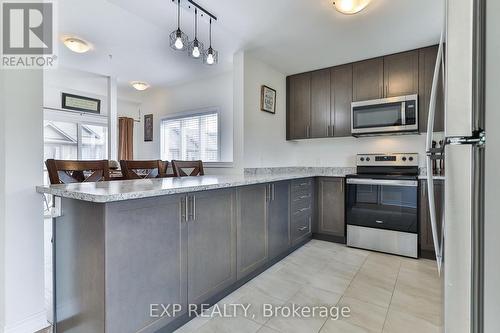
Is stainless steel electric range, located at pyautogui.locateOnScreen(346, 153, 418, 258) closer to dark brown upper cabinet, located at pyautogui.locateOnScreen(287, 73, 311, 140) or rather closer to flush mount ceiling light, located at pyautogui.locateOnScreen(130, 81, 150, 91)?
dark brown upper cabinet, located at pyautogui.locateOnScreen(287, 73, 311, 140)

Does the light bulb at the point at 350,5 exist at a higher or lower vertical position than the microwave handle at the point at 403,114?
higher

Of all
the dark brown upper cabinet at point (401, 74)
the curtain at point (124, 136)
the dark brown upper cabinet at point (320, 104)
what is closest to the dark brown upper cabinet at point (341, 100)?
the dark brown upper cabinet at point (320, 104)

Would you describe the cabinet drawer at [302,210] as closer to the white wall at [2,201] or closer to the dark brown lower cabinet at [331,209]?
the dark brown lower cabinet at [331,209]

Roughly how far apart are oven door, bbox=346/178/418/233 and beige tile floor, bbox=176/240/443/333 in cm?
37

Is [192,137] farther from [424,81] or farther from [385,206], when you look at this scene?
[424,81]

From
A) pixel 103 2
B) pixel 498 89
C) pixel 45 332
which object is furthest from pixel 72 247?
pixel 103 2

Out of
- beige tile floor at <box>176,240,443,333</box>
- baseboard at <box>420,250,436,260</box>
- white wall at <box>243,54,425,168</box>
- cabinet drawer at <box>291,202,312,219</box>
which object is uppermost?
white wall at <box>243,54,425,168</box>

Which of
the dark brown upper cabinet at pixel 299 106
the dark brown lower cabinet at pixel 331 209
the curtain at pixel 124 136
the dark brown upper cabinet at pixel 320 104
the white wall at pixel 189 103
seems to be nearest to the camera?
the dark brown lower cabinet at pixel 331 209

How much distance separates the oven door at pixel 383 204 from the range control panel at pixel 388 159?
39 cm

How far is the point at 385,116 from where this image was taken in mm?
3203

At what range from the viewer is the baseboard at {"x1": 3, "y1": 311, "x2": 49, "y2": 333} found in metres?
1.50

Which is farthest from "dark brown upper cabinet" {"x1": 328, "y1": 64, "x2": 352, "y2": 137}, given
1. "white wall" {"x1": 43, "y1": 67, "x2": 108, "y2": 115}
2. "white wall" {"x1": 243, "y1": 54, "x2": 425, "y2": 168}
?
"white wall" {"x1": 43, "y1": 67, "x2": 108, "y2": 115}

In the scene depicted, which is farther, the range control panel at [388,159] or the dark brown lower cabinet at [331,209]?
the dark brown lower cabinet at [331,209]

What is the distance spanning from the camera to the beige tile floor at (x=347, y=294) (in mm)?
1658
